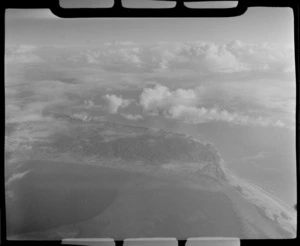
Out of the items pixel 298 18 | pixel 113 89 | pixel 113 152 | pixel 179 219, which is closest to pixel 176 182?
pixel 179 219

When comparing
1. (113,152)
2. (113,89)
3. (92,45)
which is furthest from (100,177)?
(92,45)

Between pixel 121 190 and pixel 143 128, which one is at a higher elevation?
pixel 143 128

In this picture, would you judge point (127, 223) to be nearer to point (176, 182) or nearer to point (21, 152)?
point (176, 182)

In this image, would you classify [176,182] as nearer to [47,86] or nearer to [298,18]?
[47,86]

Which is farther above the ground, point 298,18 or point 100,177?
point 298,18

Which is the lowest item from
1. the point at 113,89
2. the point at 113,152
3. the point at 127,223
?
the point at 127,223

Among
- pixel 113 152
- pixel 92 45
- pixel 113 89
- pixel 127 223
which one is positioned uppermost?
pixel 92 45
